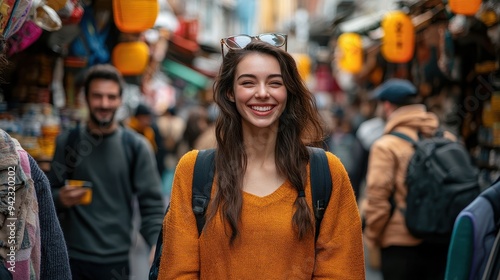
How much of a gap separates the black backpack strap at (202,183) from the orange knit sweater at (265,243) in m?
0.03

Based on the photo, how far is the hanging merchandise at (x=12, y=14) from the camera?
3.44m

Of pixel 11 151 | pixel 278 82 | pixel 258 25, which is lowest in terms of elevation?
pixel 11 151

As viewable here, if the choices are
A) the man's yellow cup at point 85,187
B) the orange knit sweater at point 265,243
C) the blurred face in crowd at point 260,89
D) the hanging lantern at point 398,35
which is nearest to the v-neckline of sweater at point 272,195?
the orange knit sweater at point 265,243

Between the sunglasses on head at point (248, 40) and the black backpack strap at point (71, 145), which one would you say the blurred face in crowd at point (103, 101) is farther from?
the sunglasses on head at point (248, 40)

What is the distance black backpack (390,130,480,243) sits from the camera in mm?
5230

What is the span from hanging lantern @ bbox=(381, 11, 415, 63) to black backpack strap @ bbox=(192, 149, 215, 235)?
592cm

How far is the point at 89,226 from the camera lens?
521cm

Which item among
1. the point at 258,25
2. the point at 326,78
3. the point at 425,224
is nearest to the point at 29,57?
the point at 425,224

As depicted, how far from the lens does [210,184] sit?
3.35m

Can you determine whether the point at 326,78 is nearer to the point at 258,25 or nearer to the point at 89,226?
the point at 258,25

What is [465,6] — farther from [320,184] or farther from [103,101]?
[320,184]

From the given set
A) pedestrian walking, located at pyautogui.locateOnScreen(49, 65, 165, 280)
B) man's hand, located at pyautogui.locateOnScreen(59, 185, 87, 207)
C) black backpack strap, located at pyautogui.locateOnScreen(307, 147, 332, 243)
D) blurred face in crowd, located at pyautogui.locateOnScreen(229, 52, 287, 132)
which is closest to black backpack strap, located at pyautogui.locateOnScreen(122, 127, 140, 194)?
pedestrian walking, located at pyautogui.locateOnScreen(49, 65, 165, 280)

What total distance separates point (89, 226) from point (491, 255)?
276 centimetres

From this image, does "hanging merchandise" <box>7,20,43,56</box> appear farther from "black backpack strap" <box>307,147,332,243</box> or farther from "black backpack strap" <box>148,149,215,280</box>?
"black backpack strap" <box>307,147,332,243</box>
